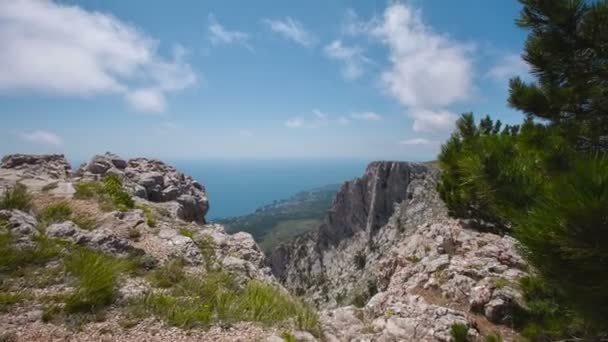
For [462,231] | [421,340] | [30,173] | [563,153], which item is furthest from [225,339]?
[30,173]

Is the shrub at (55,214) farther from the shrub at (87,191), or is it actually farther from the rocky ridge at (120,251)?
the shrub at (87,191)

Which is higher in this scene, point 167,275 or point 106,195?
point 106,195

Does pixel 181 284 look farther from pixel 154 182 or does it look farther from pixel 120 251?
pixel 154 182

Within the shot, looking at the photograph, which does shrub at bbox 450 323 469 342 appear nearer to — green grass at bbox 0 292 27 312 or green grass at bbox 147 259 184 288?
green grass at bbox 147 259 184 288

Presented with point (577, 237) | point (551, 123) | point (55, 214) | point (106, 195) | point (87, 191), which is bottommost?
point (55, 214)

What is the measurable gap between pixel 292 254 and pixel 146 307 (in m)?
104

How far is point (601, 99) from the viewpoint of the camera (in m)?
5.35

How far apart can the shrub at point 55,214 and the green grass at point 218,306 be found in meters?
5.40

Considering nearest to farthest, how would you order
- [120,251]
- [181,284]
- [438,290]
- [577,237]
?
[577,237] → [181,284] → [120,251] → [438,290]

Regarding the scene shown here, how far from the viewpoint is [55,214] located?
31.8 ft

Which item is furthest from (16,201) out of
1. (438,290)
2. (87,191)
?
(438,290)

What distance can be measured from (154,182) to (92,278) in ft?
50.1

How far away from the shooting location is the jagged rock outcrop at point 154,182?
62.6ft

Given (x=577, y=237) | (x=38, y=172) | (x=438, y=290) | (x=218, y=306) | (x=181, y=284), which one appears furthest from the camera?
(x=38, y=172)
